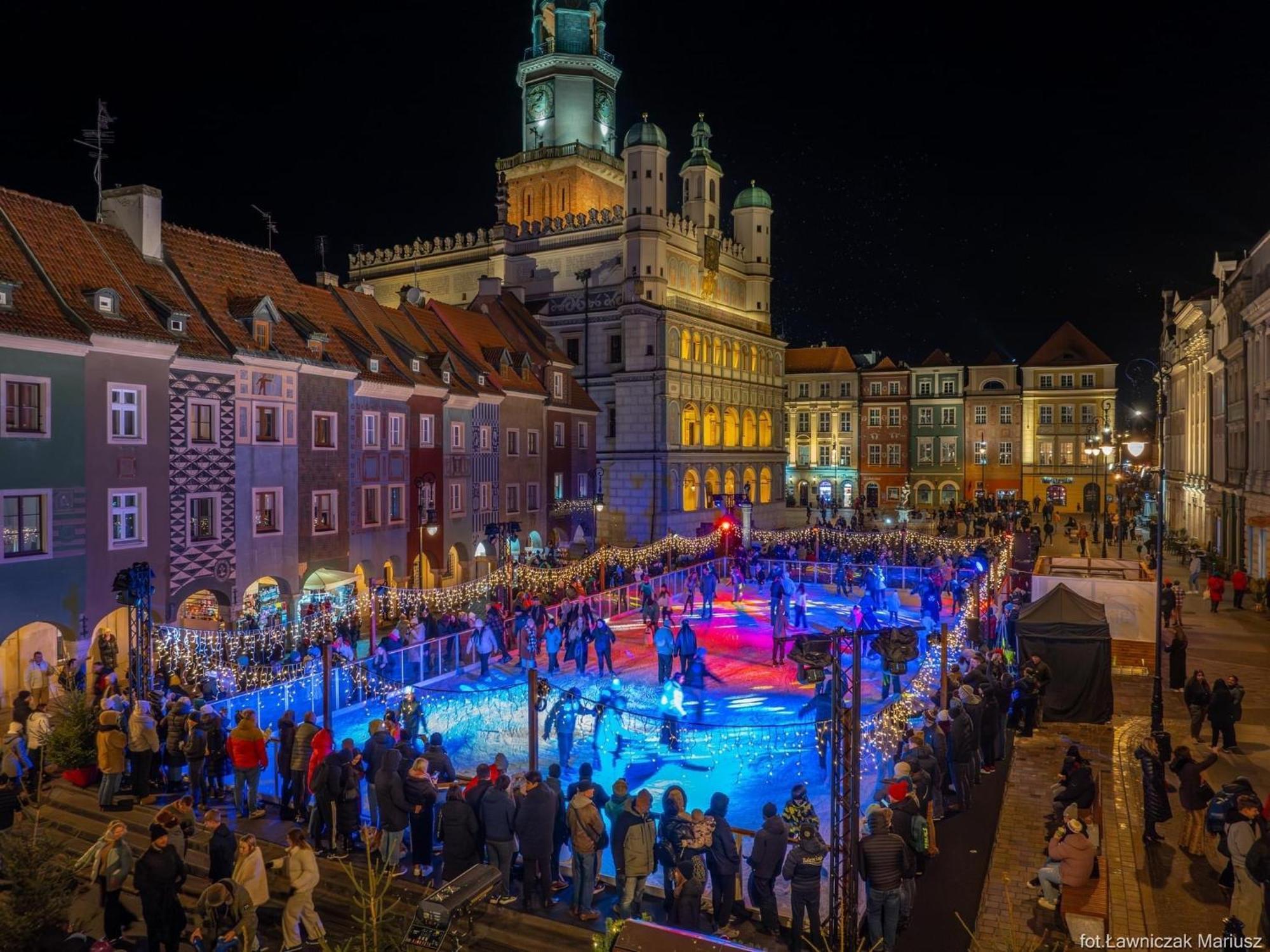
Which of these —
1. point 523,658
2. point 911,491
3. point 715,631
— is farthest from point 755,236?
point 523,658

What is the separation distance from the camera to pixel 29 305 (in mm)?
20672

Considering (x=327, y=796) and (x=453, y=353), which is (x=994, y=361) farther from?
(x=327, y=796)

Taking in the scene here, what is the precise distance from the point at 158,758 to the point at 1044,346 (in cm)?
7480

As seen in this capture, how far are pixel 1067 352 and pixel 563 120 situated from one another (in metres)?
44.5

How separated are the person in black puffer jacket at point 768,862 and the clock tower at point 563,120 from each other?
58290 mm

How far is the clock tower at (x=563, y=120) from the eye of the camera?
63562 millimetres

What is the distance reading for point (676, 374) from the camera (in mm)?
55188

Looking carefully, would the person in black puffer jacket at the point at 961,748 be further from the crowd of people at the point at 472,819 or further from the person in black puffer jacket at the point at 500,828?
the person in black puffer jacket at the point at 500,828

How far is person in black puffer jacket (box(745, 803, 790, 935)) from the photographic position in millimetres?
9328

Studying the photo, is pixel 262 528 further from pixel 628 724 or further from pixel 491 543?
pixel 628 724

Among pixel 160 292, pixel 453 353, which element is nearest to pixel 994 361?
pixel 453 353

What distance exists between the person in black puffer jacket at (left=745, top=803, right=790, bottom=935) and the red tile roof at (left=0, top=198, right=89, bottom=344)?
19461 mm

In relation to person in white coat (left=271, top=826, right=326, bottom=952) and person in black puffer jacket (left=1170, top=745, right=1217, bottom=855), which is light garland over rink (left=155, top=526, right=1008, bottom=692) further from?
person in black puffer jacket (left=1170, top=745, right=1217, bottom=855)

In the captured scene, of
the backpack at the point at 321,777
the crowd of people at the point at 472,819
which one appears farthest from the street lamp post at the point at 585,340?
the backpack at the point at 321,777
